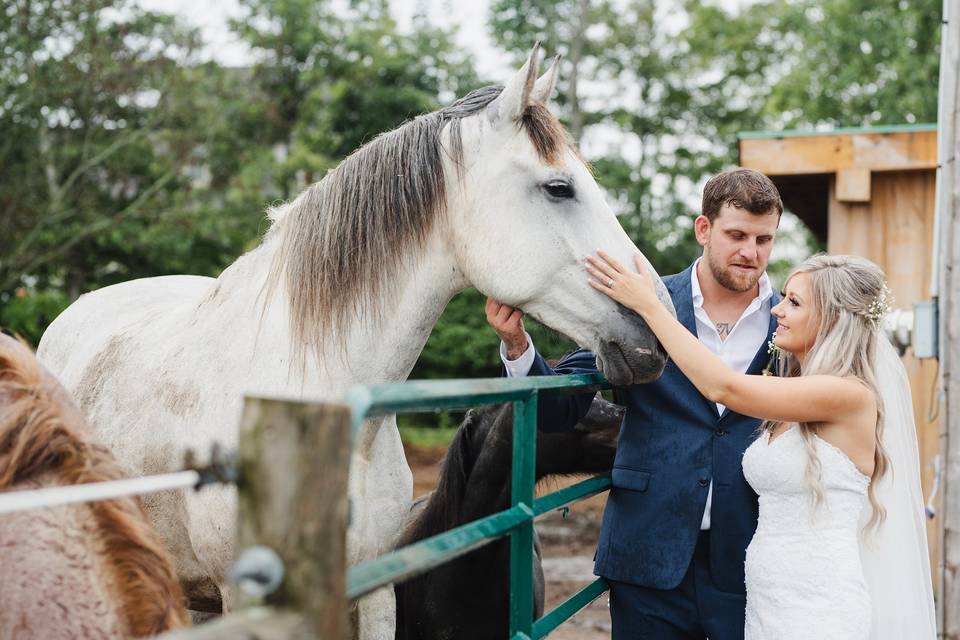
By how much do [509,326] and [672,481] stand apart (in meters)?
0.63

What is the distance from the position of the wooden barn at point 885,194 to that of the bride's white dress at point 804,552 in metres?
3.79

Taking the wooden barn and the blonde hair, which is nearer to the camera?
the blonde hair

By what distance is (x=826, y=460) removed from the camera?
6.99 feet

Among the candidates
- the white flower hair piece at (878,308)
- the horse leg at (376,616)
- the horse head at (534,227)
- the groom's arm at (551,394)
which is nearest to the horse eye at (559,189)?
the horse head at (534,227)

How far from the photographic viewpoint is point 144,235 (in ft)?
42.0

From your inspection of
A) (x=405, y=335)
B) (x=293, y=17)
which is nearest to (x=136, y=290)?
(x=405, y=335)

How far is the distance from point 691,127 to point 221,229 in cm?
1097

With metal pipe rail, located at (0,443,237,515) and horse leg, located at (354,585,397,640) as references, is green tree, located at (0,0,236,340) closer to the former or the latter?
horse leg, located at (354,585,397,640)

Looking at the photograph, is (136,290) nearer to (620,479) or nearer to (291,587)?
(620,479)

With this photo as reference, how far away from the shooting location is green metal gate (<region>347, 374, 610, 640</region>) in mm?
1140

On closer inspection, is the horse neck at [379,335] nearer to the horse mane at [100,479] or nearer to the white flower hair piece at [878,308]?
the horse mane at [100,479]

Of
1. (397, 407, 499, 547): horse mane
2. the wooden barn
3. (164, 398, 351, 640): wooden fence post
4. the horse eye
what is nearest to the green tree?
the wooden barn

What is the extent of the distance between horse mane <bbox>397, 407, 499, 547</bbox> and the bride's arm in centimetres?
102

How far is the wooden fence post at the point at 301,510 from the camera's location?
0.93m
